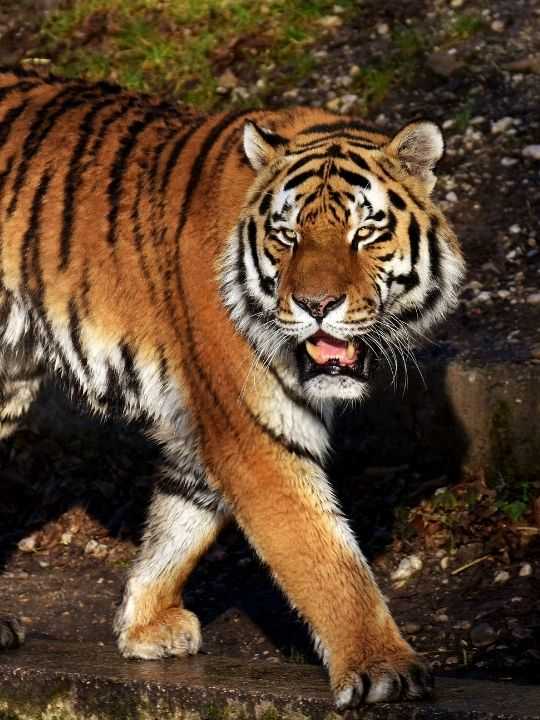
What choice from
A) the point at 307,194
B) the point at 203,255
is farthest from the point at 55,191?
the point at 307,194

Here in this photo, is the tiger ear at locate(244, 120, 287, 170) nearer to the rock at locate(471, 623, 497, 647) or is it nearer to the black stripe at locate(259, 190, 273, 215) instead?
the black stripe at locate(259, 190, 273, 215)

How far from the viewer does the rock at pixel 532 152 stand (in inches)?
241

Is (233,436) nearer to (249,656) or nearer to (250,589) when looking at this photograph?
(249,656)

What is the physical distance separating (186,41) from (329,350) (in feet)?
12.9

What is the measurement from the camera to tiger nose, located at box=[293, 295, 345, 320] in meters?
3.56

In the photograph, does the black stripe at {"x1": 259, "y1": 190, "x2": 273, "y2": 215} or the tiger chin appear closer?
the tiger chin

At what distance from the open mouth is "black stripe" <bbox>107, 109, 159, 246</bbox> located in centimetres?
78

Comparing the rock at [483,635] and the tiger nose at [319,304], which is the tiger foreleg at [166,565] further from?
the tiger nose at [319,304]

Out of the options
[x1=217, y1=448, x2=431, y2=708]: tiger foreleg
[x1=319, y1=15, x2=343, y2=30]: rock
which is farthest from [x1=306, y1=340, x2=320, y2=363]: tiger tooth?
[x1=319, y1=15, x2=343, y2=30]: rock

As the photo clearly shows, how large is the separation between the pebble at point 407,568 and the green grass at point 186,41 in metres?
2.66

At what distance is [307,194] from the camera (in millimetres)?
3814

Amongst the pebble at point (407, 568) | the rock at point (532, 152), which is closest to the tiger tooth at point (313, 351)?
the pebble at point (407, 568)

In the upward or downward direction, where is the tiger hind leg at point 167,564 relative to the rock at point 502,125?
downward

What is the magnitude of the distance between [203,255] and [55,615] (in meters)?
1.57
